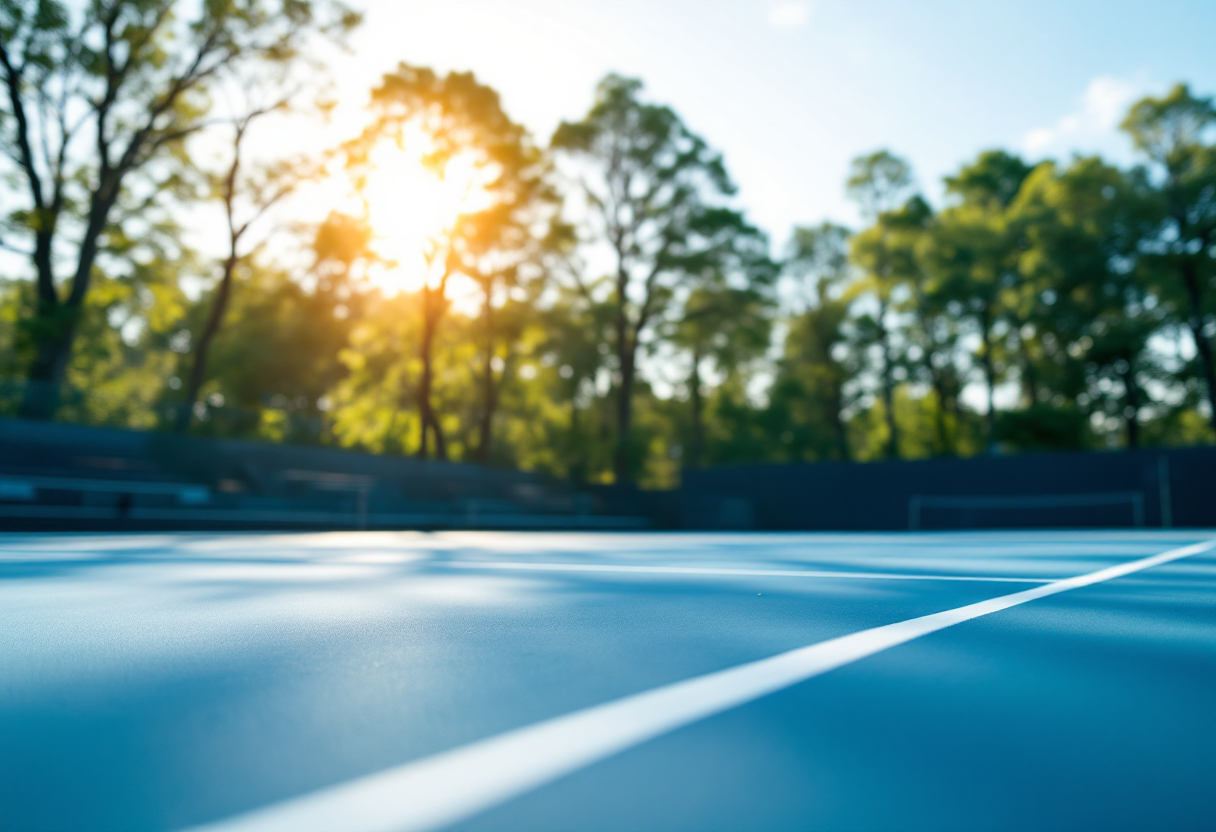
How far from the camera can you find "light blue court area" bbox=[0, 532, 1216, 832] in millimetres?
1025

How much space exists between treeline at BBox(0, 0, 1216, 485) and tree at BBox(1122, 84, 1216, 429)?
0.24ft

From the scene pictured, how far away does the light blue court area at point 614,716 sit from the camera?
1.03 meters

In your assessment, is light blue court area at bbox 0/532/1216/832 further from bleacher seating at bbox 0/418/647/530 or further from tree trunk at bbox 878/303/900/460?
tree trunk at bbox 878/303/900/460

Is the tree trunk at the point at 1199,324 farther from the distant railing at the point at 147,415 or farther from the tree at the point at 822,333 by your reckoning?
the distant railing at the point at 147,415

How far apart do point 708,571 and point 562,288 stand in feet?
77.9

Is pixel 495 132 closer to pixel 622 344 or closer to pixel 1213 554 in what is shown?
pixel 622 344

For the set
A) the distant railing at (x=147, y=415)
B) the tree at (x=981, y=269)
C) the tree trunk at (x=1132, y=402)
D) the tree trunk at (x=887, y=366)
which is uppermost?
the tree at (x=981, y=269)

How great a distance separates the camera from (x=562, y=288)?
27719 mm

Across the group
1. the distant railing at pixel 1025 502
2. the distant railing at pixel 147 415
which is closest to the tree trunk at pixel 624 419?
the distant railing at pixel 1025 502

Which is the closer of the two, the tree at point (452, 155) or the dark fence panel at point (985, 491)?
the dark fence panel at point (985, 491)

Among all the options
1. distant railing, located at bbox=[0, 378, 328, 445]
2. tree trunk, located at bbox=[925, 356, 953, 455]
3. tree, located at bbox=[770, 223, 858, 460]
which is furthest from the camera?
tree, located at bbox=[770, 223, 858, 460]

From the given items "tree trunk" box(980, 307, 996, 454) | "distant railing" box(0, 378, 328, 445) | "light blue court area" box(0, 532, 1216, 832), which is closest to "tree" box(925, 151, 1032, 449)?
"tree trunk" box(980, 307, 996, 454)

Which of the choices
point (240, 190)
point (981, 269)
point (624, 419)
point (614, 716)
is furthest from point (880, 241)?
point (614, 716)

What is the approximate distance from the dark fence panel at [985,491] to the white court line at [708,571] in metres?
18.1
